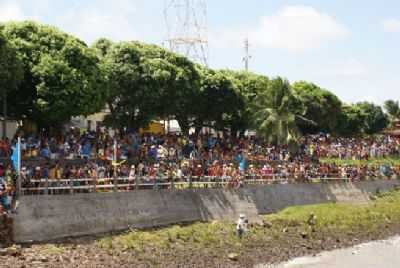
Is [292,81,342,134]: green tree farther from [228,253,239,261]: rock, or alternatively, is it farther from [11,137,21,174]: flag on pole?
[11,137,21,174]: flag on pole

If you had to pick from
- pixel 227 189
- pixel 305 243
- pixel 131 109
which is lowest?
pixel 305 243

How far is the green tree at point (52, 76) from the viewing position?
43.2m

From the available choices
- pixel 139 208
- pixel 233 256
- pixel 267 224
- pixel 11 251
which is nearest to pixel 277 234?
pixel 267 224

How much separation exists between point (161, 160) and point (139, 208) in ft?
24.2

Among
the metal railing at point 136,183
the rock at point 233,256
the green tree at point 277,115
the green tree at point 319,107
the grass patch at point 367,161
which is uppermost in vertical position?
the green tree at point 319,107

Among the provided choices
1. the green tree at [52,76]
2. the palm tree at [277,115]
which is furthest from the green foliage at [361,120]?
the green tree at [52,76]

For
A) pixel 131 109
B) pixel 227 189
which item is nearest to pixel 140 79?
pixel 131 109

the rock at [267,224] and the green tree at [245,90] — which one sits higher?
the green tree at [245,90]

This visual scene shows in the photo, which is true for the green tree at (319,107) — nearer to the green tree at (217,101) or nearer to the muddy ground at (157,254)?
the green tree at (217,101)

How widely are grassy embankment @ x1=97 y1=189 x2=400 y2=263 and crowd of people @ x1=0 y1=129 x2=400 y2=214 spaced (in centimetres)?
353

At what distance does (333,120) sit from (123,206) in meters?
57.3

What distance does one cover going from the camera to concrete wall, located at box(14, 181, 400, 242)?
105 ft

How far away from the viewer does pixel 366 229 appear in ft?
154

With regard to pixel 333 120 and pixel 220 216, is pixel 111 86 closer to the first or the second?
pixel 220 216
